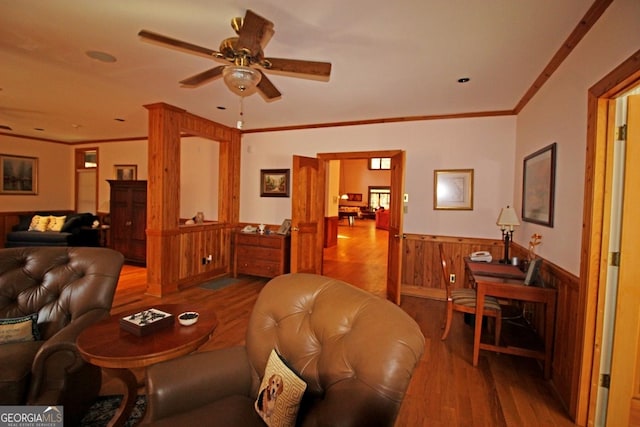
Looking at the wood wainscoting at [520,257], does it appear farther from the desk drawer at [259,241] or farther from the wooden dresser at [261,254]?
the desk drawer at [259,241]

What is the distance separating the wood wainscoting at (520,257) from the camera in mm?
2055

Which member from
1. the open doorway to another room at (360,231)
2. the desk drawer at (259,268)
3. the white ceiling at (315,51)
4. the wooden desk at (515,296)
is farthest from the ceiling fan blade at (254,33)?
the desk drawer at (259,268)

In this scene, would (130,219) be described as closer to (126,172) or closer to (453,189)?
(126,172)

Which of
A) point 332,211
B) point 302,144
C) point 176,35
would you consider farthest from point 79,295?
point 332,211

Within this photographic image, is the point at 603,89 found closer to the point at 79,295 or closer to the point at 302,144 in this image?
the point at 79,295

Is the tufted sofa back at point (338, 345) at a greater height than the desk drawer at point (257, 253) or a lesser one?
greater

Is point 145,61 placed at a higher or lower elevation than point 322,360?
higher

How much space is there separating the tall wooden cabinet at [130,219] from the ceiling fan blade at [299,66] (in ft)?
15.2

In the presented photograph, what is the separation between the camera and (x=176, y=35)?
233 cm

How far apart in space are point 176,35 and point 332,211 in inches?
264

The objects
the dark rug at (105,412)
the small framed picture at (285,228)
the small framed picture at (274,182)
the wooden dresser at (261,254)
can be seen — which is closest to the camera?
the dark rug at (105,412)

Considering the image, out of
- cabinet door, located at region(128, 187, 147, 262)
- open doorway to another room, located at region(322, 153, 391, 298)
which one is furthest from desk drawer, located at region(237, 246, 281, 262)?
cabinet door, located at region(128, 187, 147, 262)

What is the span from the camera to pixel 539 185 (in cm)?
286

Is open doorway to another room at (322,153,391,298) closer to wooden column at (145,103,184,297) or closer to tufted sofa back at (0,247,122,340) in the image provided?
Answer: wooden column at (145,103,184,297)
